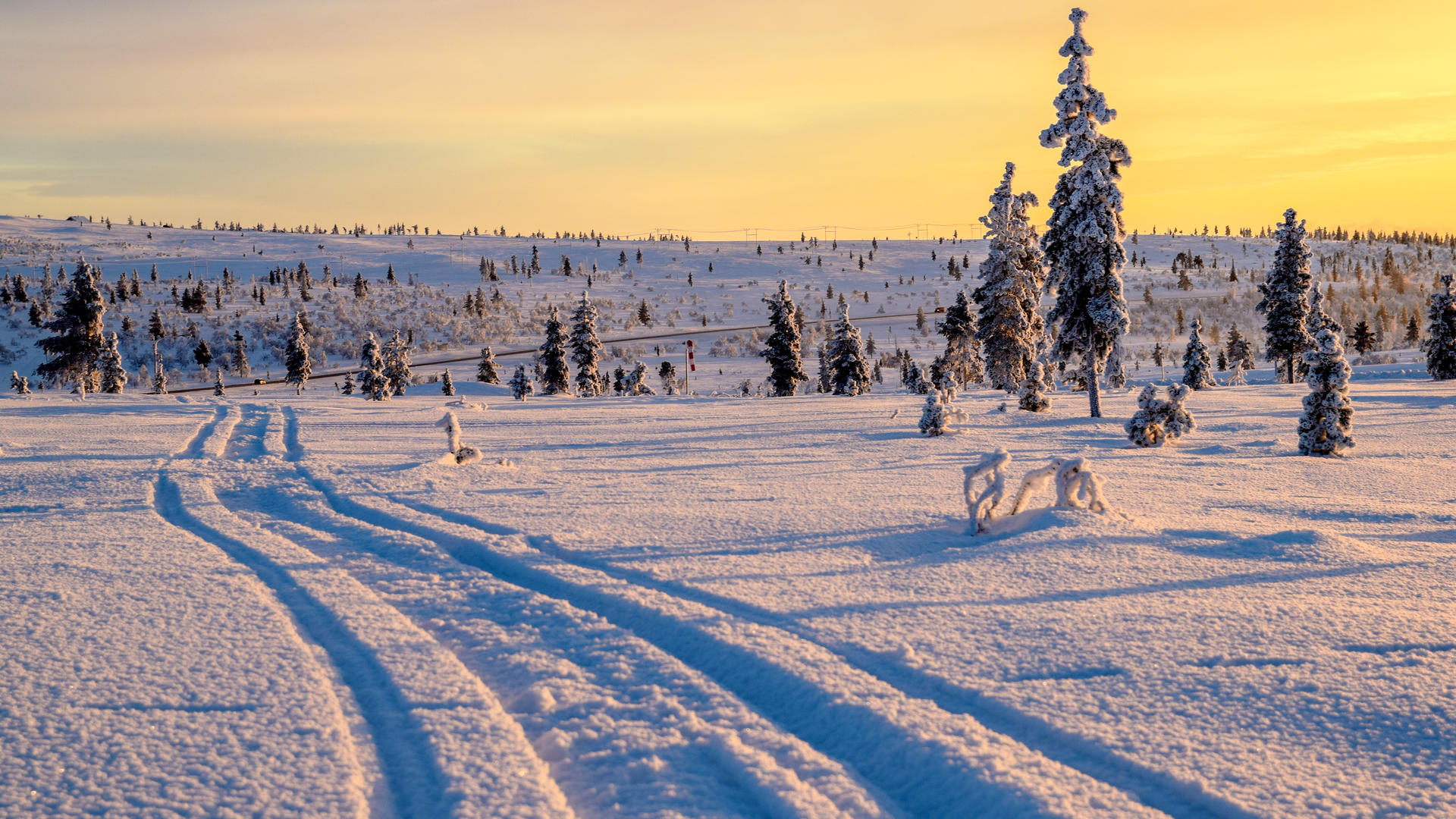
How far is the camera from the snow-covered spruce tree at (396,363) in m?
68.6

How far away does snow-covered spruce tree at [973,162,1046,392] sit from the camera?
4197 centimetres

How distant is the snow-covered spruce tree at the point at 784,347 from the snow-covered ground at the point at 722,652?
39378 millimetres

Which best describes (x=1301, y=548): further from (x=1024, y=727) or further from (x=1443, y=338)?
(x=1443, y=338)

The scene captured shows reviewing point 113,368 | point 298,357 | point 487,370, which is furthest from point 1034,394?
point 113,368

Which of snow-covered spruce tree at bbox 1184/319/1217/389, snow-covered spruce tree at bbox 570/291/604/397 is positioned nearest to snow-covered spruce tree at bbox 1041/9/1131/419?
snow-covered spruce tree at bbox 1184/319/1217/389

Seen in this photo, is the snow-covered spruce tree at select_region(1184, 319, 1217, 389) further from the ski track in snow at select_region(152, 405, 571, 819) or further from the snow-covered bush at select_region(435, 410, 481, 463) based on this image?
the ski track in snow at select_region(152, 405, 571, 819)

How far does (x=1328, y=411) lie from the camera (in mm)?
18516

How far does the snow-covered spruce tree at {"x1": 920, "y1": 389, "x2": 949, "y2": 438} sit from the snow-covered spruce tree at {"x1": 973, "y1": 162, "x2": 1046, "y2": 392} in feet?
66.9

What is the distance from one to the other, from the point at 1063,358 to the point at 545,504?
2511 centimetres

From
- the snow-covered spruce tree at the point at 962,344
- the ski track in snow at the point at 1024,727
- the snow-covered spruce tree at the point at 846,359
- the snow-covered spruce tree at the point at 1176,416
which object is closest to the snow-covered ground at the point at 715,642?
the ski track in snow at the point at 1024,727

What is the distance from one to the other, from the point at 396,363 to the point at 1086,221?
55835 mm

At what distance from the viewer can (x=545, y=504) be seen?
42.4ft

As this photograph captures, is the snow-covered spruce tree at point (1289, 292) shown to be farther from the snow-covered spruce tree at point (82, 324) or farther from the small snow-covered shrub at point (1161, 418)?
the snow-covered spruce tree at point (82, 324)

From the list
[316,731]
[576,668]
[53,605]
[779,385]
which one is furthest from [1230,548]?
[779,385]
